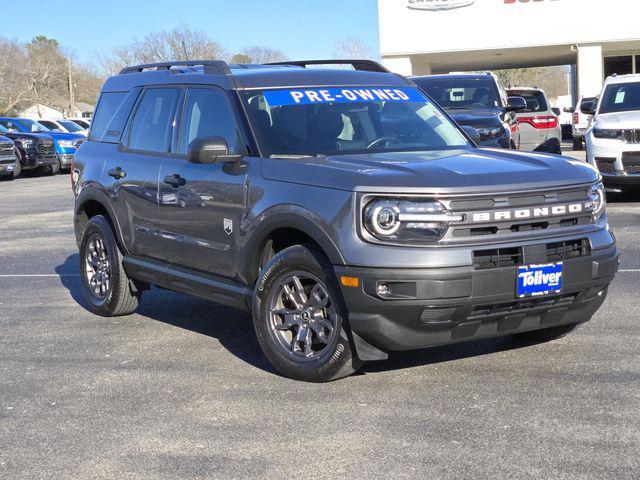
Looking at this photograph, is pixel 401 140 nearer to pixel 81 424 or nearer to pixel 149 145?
pixel 149 145

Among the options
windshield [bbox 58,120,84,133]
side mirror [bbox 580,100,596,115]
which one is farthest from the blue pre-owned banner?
windshield [bbox 58,120,84,133]

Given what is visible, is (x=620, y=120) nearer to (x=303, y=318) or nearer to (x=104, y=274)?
(x=104, y=274)

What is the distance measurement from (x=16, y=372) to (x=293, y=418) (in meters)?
2.11

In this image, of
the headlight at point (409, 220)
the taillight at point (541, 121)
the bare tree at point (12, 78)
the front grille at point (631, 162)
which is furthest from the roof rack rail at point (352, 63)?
the bare tree at point (12, 78)

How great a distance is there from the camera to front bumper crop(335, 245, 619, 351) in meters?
5.44

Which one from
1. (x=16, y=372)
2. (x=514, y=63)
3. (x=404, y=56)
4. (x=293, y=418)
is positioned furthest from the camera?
(x=514, y=63)

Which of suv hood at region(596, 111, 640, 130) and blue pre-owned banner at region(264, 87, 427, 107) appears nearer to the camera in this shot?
blue pre-owned banner at region(264, 87, 427, 107)

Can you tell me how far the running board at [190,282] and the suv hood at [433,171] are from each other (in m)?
0.80

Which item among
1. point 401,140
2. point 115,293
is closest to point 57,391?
point 115,293

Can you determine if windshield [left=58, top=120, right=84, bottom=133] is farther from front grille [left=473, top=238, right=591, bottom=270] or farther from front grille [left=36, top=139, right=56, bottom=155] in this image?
front grille [left=473, top=238, right=591, bottom=270]

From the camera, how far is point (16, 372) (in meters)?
6.52

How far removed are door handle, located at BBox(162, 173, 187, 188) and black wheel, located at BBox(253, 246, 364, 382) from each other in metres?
1.16

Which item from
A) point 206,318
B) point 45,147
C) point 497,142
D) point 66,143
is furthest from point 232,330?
point 66,143

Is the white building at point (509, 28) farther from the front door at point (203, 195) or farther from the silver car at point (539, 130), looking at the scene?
the front door at point (203, 195)
